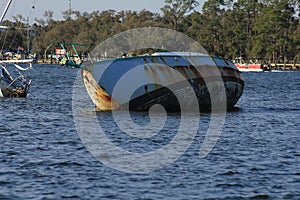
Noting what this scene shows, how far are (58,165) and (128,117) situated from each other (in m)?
14.6

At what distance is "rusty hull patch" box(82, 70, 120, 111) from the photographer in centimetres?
4116

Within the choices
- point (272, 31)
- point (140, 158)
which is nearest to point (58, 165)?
point (140, 158)

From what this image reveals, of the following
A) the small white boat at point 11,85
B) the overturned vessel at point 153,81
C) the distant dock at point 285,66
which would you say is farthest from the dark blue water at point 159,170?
the distant dock at point 285,66

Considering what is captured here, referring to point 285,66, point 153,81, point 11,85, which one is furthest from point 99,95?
point 285,66

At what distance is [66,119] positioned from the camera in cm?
3969

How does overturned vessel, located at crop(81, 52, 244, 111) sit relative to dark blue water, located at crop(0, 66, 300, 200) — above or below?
above

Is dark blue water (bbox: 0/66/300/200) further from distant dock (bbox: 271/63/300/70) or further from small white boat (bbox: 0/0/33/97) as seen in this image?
distant dock (bbox: 271/63/300/70)

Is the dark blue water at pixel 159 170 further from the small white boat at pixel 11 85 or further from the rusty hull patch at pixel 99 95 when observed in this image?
the small white boat at pixel 11 85

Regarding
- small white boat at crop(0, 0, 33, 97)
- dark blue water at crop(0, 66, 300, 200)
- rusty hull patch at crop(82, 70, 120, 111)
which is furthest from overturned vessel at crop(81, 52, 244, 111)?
small white boat at crop(0, 0, 33, 97)

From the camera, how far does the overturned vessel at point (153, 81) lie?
132ft

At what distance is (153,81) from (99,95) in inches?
124

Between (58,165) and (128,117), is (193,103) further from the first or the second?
(58,165)

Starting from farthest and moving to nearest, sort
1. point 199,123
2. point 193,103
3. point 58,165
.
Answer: point 193,103
point 199,123
point 58,165

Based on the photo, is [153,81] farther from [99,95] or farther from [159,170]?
[159,170]
